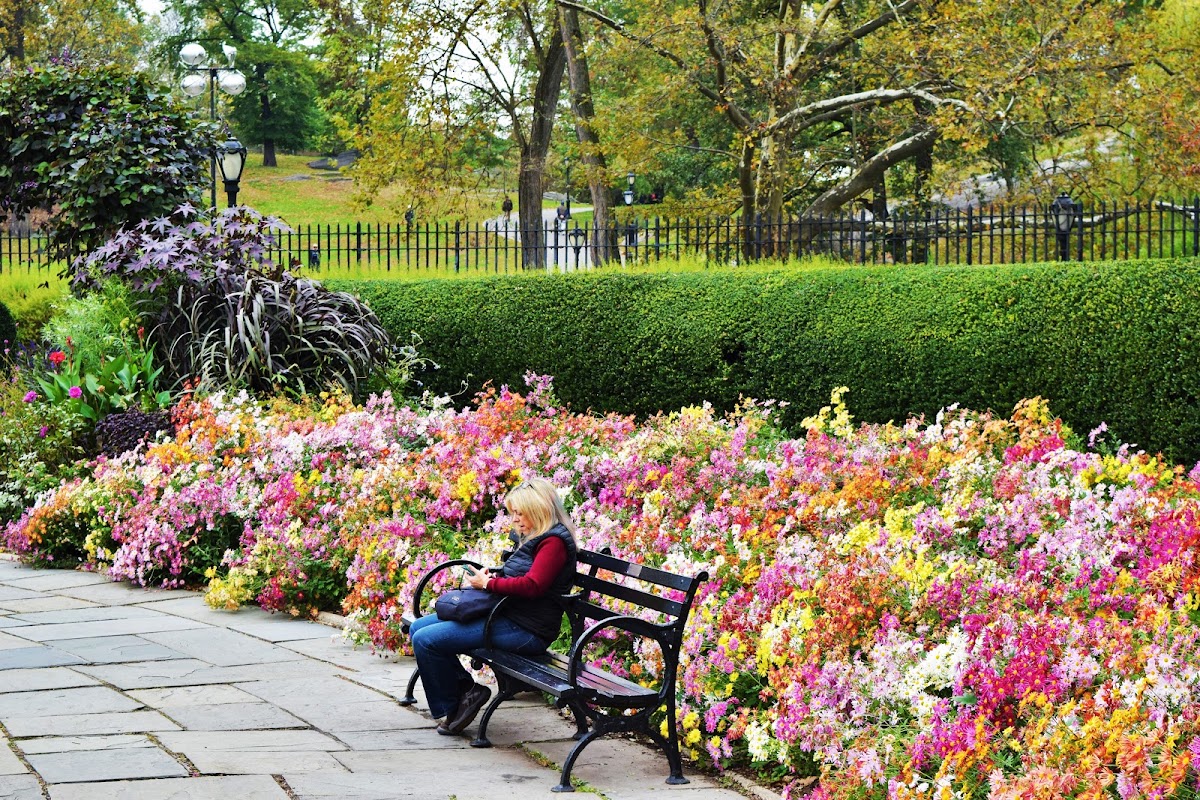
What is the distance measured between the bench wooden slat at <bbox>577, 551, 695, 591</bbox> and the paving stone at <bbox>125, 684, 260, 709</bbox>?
4.64 ft

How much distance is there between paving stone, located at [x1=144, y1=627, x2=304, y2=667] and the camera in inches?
213

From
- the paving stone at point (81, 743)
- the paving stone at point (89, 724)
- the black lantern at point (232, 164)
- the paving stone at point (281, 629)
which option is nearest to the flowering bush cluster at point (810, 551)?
the paving stone at point (281, 629)

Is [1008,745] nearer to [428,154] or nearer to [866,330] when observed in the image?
[866,330]

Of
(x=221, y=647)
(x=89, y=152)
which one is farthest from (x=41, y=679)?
(x=89, y=152)

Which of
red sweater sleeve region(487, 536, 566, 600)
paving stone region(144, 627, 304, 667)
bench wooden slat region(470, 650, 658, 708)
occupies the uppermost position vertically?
red sweater sleeve region(487, 536, 566, 600)

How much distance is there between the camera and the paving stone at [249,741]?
4.11 m

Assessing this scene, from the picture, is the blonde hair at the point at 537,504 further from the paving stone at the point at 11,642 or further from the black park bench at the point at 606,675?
the paving stone at the point at 11,642

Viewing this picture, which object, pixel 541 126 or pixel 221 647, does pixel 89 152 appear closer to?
pixel 221 647

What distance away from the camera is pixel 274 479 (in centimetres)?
757

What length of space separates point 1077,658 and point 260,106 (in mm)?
49780

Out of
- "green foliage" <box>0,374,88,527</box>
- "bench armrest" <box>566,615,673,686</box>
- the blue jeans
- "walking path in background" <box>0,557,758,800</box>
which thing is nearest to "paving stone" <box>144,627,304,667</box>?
"walking path in background" <box>0,557,758,800</box>

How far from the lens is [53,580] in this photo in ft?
24.7

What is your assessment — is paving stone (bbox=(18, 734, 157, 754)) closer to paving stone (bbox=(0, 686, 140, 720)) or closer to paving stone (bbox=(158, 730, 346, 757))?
paving stone (bbox=(158, 730, 346, 757))

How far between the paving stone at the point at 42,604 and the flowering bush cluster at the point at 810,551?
52 cm
